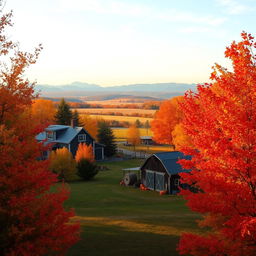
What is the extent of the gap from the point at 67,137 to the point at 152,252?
160 ft

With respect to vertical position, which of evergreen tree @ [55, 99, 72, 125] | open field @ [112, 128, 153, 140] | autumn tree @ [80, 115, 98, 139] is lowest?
open field @ [112, 128, 153, 140]

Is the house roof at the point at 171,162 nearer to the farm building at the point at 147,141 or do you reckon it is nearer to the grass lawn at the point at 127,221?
the grass lawn at the point at 127,221

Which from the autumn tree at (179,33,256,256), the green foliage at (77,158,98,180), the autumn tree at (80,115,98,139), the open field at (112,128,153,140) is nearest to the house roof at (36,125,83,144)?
the green foliage at (77,158,98,180)

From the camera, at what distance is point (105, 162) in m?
64.9

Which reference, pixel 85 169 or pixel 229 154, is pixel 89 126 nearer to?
pixel 85 169

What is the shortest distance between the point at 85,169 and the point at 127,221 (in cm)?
2554

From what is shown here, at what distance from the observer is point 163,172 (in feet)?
126

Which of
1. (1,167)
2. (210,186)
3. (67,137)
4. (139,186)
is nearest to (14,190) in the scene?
(1,167)

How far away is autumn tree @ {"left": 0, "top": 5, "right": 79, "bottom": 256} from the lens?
1141 centimetres

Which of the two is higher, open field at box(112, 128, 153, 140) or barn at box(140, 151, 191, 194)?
open field at box(112, 128, 153, 140)

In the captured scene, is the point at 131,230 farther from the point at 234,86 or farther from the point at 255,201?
the point at 234,86

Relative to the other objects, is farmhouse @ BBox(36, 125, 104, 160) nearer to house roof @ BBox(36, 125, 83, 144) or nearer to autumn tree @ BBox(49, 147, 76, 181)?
house roof @ BBox(36, 125, 83, 144)

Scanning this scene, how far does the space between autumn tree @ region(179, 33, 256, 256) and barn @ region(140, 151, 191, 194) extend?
25.4 m

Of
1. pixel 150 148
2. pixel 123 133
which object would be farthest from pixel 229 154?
pixel 123 133
